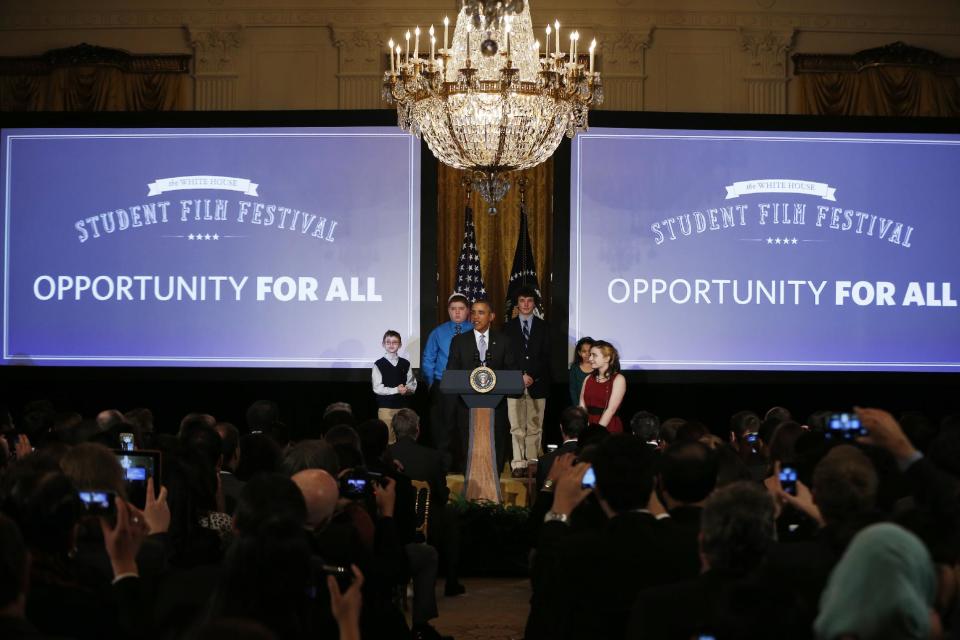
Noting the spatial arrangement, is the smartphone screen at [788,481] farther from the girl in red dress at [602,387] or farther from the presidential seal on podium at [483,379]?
the girl in red dress at [602,387]

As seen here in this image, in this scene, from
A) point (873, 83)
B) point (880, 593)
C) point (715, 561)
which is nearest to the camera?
point (880, 593)

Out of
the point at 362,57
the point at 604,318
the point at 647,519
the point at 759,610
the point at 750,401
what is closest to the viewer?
the point at 759,610

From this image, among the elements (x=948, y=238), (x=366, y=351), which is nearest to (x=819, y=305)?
(x=948, y=238)

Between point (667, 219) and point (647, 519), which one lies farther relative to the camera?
point (667, 219)

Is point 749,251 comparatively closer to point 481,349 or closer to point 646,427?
point 481,349

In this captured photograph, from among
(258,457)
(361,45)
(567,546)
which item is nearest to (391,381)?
(361,45)

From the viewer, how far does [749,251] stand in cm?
980

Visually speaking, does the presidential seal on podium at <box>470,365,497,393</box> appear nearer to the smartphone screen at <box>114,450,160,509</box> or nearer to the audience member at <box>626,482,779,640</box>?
the smartphone screen at <box>114,450,160,509</box>

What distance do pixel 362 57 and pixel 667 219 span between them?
359 centimetres

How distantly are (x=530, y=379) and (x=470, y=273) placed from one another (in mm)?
1709

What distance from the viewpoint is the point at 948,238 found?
32.5ft

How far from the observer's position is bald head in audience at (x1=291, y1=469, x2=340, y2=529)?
305 centimetres

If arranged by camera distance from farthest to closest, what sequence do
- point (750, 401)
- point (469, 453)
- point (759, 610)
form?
point (750, 401) < point (469, 453) < point (759, 610)

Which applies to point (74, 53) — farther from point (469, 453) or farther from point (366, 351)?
point (469, 453)
